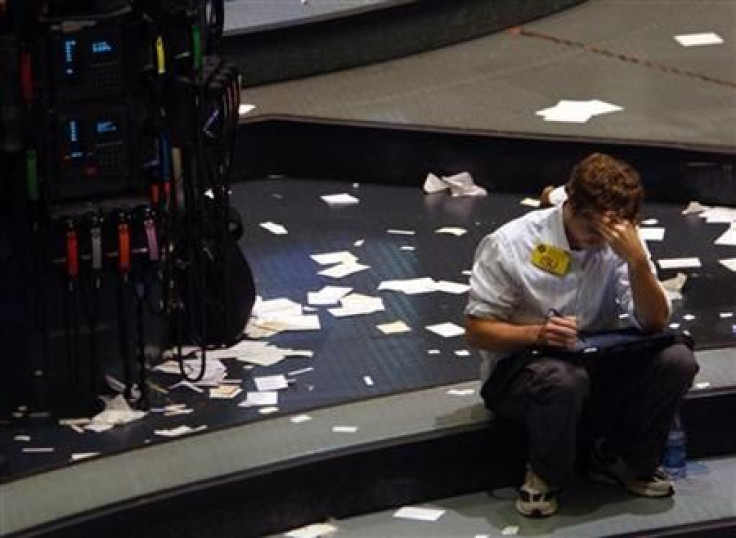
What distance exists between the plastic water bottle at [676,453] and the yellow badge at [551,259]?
0.56 meters

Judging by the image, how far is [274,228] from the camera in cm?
698

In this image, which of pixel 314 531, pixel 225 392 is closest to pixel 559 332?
pixel 314 531

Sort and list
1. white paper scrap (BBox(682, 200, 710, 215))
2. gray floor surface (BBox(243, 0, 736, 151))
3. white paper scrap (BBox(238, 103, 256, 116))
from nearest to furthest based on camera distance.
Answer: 1. white paper scrap (BBox(682, 200, 710, 215))
2. gray floor surface (BBox(243, 0, 736, 151))
3. white paper scrap (BBox(238, 103, 256, 116))

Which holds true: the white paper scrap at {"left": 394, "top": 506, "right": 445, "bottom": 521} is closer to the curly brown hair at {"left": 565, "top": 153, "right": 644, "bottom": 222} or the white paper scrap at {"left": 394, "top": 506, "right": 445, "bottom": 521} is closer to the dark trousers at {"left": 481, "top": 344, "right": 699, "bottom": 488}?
the dark trousers at {"left": 481, "top": 344, "right": 699, "bottom": 488}

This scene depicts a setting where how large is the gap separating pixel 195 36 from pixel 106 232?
0.59 meters

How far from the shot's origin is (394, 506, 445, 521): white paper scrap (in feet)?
17.6

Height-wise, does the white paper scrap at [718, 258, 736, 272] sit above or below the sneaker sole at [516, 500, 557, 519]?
above

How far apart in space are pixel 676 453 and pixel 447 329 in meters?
0.90

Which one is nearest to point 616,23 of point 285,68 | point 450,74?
point 450,74

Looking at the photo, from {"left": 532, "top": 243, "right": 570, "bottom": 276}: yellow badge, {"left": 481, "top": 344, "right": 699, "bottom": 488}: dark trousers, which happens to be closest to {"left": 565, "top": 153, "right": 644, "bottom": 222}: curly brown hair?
{"left": 532, "top": 243, "right": 570, "bottom": 276}: yellow badge

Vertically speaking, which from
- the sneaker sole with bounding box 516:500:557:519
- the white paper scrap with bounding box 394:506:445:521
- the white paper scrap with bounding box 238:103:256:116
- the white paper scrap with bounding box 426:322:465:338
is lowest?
the white paper scrap with bounding box 394:506:445:521

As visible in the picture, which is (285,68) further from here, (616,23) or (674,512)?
(674,512)

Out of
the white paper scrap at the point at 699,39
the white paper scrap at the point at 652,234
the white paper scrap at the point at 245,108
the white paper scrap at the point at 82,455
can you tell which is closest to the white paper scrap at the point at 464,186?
the white paper scrap at the point at 652,234

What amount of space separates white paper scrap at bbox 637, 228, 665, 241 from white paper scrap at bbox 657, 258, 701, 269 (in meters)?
0.20
